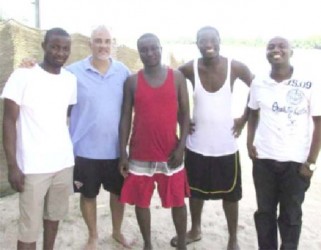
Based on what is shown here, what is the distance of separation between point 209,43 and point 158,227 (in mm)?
1880

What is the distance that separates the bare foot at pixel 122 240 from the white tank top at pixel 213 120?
105 cm

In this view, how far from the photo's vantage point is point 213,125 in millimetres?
3406

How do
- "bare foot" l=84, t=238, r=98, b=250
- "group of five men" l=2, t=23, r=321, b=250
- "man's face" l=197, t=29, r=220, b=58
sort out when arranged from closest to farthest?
"group of five men" l=2, t=23, r=321, b=250 < "man's face" l=197, t=29, r=220, b=58 < "bare foot" l=84, t=238, r=98, b=250

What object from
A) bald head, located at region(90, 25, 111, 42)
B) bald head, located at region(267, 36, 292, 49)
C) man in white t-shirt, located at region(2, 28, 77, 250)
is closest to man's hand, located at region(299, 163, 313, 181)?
bald head, located at region(267, 36, 292, 49)

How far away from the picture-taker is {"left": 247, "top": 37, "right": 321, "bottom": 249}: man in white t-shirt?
9.57 feet

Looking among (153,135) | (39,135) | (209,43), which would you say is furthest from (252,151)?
(39,135)

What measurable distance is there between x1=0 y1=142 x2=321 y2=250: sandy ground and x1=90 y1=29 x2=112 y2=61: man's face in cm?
164

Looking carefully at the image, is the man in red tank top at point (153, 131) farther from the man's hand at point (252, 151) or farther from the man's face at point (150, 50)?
the man's hand at point (252, 151)

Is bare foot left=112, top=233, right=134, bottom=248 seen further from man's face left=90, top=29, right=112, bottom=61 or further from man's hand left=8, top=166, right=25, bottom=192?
man's face left=90, top=29, right=112, bottom=61

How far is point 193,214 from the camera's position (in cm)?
387

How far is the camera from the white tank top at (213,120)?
133 inches

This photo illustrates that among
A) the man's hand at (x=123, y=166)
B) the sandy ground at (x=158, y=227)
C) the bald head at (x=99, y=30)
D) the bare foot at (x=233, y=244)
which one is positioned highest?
the bald head at (x=99, y=30)

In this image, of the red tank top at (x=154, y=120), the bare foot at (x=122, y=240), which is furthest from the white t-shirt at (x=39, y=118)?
the bare foot at (x=122, y=240)

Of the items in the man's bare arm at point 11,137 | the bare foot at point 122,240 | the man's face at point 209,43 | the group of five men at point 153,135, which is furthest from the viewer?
the bare foot at point 122,240
